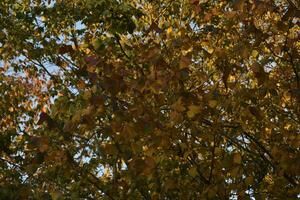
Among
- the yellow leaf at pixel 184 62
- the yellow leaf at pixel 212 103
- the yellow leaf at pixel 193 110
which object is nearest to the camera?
the yellow leaf at pixel 184 62

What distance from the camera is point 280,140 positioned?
22.9 ft

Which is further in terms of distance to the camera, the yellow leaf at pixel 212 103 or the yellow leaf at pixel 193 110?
the yellow leaf at pixel 212 103

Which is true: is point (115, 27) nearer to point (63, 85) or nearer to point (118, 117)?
point (63, 85)

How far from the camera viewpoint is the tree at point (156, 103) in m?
4.41

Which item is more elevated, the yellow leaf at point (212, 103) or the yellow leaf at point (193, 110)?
the yellow leaf at point (212, 103)

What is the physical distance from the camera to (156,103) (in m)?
5.33

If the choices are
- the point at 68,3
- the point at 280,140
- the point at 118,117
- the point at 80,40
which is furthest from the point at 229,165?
the point at 80,40

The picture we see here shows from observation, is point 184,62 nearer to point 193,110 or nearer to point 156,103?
point 193,110

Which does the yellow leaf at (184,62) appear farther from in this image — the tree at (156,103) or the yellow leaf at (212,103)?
the yellow leaf at (212,103)

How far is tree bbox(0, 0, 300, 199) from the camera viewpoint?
441 centimetres

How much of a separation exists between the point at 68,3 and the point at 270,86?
5206 millimetres

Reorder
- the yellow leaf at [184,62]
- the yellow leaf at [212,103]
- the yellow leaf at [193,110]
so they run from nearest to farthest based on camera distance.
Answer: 1. the yellow leaf at [184,62]
2. the yellow leaf at [193,110]
3. the yellow leaf at [212,103]

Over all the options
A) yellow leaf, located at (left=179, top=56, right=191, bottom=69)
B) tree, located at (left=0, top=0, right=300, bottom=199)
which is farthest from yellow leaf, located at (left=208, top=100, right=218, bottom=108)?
yellow leaf, located at (left=179, top=56, right=191, bottom=69)

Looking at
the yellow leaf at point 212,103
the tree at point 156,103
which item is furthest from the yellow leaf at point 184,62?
the yellow leaf at point 212,103
